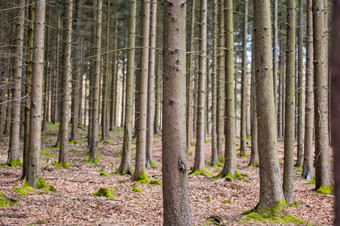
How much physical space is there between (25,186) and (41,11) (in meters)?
4.54

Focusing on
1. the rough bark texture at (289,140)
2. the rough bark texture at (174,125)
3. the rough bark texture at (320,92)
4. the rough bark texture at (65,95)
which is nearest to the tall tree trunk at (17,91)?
the rough bark texture at (65,95)

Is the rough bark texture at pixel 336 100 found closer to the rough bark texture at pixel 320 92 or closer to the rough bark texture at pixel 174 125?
the rough bark texture at pixel 174 125

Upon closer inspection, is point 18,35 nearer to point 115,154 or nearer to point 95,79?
point 95,79

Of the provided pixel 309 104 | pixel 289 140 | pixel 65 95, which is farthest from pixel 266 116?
pixel 65 95

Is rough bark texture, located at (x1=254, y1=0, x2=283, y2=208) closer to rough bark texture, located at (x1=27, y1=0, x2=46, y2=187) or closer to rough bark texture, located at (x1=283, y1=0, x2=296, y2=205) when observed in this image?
rough bark texture, located at (x1=283, y1=0, x2=296, y2=205)

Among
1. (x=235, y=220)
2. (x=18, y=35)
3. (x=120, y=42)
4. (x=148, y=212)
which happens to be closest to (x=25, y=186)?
(x=148, y=212)

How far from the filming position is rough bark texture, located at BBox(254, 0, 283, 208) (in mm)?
6680

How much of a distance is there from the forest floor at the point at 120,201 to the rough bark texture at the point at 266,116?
94 centimetres

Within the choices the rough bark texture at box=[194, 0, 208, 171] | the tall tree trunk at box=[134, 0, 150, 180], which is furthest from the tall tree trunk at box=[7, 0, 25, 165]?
the rough bark texture at box=[194, 0, 208, 171]

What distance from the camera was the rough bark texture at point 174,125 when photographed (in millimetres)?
4793

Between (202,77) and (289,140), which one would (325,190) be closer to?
(289,140)

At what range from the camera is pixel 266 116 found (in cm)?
674

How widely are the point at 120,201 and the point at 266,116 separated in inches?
164

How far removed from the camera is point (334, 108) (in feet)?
4.68
